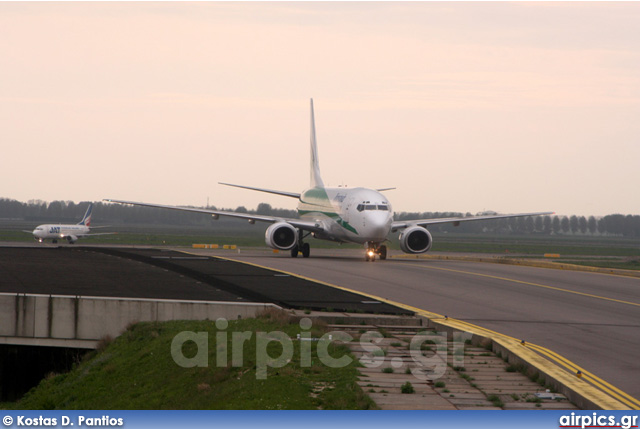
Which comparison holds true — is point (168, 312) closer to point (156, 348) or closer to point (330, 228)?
point (156, 348)

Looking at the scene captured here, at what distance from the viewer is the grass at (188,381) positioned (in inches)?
501

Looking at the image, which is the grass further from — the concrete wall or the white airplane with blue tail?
the white airplane with blue tail

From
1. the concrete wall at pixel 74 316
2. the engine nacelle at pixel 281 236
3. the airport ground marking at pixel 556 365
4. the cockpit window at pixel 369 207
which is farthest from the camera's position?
the engine nacelle at pixel 281 236

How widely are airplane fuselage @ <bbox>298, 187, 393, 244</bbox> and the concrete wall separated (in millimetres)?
23206

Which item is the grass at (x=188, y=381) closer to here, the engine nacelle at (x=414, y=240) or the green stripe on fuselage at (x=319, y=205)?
the green stripe on fuselage at (x=319, y=205)

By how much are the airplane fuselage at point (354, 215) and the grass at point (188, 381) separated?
942 inches

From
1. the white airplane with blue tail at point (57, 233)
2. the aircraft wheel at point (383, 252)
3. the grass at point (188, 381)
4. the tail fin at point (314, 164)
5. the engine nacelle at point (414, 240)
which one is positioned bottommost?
the grass at point (188, 381)

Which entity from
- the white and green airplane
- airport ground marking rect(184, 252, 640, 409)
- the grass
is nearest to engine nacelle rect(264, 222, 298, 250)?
the white and green airplane

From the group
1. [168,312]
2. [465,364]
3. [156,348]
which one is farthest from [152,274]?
[465,364]

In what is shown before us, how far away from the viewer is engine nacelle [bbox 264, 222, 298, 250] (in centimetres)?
4675

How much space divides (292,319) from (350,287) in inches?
364

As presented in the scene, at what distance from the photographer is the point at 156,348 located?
18.3 metres

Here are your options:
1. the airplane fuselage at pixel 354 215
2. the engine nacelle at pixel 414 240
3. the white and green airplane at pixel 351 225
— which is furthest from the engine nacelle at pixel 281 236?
the engine nacelle at pixel 414 240

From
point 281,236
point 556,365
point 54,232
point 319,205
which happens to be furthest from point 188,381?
point 54,232
